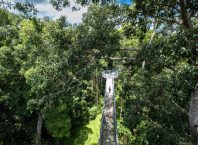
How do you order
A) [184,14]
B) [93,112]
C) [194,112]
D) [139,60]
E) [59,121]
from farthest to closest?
[93,112], [59,121], [139,60], [194,112], [184,14]

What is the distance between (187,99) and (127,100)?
6.50ft

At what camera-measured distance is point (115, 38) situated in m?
8.04

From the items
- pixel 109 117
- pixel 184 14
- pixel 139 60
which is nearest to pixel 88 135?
pixel 109 117

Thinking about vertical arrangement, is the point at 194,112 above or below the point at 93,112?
below

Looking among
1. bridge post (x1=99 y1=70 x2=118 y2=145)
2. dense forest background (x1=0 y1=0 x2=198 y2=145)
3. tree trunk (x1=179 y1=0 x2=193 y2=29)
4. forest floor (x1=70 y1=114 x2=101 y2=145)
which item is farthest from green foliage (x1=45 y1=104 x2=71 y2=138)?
tree trunk (x1=179 y1=0 x2=193 y2=29)

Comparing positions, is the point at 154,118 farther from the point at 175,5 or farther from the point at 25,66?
the point at 25,66

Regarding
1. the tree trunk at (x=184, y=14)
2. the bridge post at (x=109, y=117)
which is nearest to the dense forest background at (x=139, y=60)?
the tree trunk at (x=184, y=14)

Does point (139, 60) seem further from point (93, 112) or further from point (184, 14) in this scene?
point (93, 112)

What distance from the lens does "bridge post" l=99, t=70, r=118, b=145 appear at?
11859 mm

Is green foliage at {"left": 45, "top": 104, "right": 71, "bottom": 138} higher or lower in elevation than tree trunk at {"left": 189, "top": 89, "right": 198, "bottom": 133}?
higher

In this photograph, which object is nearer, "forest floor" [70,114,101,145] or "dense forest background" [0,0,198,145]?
"dense forest background" [0,0,198,145]

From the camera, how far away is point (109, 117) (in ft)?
42.6

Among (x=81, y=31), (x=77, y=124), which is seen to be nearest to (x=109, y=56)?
(x=81, y=31)

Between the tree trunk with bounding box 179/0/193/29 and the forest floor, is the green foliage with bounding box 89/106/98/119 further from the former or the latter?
the tree trunk with bounding box 179/0/193/29
